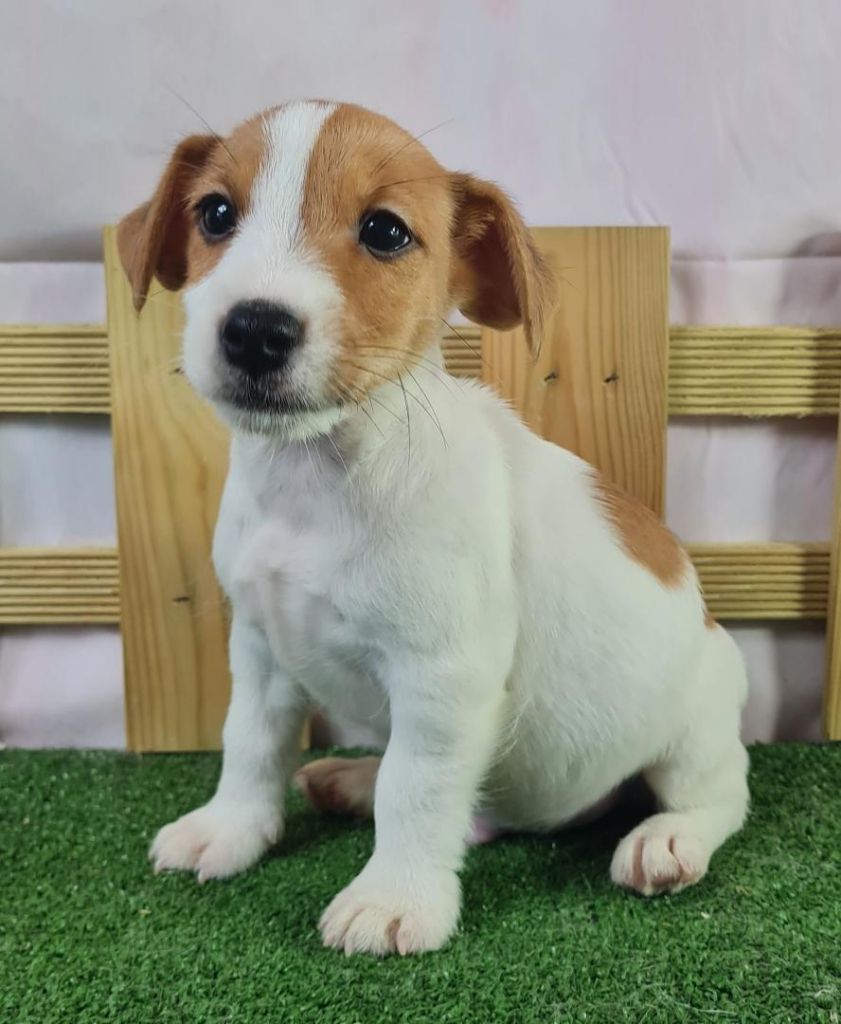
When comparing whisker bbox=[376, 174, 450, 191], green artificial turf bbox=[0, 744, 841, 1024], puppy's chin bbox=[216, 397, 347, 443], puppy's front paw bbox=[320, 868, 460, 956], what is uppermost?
whisker bbox=[376, 174, 450, 191]

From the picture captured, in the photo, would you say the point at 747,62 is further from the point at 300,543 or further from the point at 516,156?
the point at 300,543

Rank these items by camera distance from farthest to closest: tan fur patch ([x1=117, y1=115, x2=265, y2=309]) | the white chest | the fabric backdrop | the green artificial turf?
the fabric backdrop < the white chest < tan fur patch ([x1=117, y1=115, x2=265, y2=309]) < the green artificial turf

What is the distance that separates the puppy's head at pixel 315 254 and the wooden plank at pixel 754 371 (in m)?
0.82

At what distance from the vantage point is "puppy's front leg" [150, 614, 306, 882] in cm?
187

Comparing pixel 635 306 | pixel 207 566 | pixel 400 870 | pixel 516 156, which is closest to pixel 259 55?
pixel 516 156

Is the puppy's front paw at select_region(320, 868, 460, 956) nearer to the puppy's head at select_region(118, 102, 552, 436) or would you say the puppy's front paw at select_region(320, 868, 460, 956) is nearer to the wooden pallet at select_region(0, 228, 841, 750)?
the puppy's head at select_region(118, 102, 552, 436)

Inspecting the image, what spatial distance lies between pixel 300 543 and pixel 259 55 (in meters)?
1.30

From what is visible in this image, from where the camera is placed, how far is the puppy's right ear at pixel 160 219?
1.70 m

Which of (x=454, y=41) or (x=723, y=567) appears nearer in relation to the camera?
(x=454, y=41)

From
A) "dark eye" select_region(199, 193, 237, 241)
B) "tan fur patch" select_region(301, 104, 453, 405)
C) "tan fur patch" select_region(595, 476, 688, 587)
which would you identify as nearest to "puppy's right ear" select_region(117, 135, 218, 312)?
"dark eye" select_region(199, 193, 237, 241)

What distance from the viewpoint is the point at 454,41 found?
2330 mm

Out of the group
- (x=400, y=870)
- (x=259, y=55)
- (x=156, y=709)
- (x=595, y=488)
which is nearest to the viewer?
(x=400, y=870)

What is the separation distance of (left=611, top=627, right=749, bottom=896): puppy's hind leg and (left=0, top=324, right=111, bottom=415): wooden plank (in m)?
1.55

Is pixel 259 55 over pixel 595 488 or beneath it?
over
